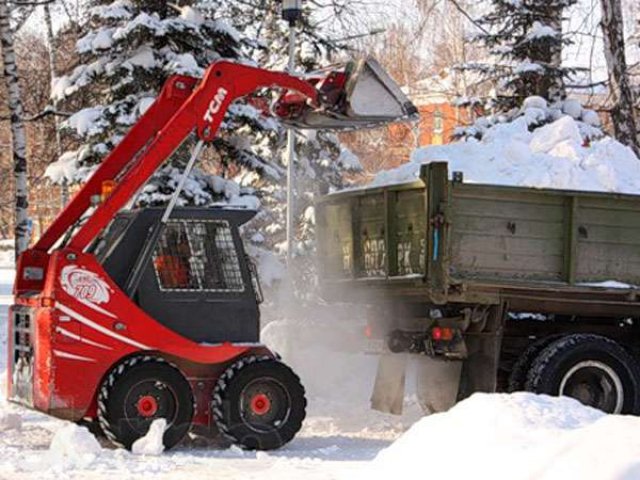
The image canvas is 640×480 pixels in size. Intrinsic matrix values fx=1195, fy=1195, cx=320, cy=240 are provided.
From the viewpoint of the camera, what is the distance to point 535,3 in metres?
22.0

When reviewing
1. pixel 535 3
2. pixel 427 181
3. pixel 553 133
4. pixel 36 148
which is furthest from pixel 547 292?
pixel 36 148

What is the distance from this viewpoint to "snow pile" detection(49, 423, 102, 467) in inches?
371

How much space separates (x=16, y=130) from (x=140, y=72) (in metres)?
2.26

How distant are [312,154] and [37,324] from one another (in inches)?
545

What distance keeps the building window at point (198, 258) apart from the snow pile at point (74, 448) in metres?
1.83

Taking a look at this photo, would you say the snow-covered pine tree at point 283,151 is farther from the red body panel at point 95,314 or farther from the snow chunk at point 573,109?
the red body panel at point 95,314

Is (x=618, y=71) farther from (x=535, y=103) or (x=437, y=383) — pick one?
(x=437, y=383)

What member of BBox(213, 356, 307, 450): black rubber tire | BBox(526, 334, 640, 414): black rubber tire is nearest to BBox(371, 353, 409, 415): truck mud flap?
BBox(526, 334, 640, 414): black rubber tire

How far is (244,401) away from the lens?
1085 centimetres

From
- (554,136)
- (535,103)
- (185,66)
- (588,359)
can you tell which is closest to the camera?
(588,359)

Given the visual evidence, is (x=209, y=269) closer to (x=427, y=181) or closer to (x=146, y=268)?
(x=146, y=268)

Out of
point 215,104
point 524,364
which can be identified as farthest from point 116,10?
point 524,364

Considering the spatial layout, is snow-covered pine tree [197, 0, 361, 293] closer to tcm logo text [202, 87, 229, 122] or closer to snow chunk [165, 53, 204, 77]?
snow chunk [165, 53, 204, 77]

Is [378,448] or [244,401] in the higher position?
[244,401]
